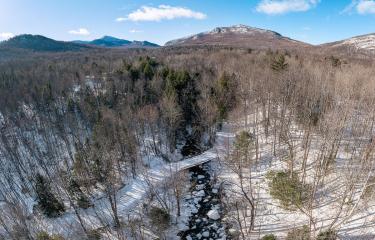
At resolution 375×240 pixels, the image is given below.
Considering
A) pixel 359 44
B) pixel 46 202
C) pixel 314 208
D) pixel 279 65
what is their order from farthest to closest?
pixel 359 44
pixel 279 65
pixel 46 202
pixel 314 208

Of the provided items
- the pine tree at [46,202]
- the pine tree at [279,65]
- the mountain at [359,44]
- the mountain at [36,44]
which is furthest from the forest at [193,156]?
the mountain at [36,44]

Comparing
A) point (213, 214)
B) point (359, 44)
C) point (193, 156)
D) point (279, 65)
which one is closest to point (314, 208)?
point (213, 214)

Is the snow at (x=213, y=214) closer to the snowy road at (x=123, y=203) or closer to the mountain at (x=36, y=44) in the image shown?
the snowy road at (x=123, y=203)

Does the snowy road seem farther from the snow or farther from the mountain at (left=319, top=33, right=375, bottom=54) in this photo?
the mountain at (left=319, top=33, right=375, bottom=54)

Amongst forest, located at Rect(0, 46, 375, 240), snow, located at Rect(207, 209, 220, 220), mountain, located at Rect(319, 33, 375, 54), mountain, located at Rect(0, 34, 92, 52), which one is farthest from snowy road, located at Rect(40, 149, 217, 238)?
mountain, located at Rect(0, 34, 92, 52)

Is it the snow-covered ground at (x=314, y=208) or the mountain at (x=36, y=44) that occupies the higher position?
the mountain at (x=36, y=44)

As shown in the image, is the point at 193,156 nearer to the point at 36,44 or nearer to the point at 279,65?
the point at 279,65

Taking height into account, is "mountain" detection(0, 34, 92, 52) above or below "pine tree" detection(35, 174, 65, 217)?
above

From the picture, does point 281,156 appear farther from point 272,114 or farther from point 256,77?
point 256,77

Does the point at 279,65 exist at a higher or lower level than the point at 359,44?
lower
